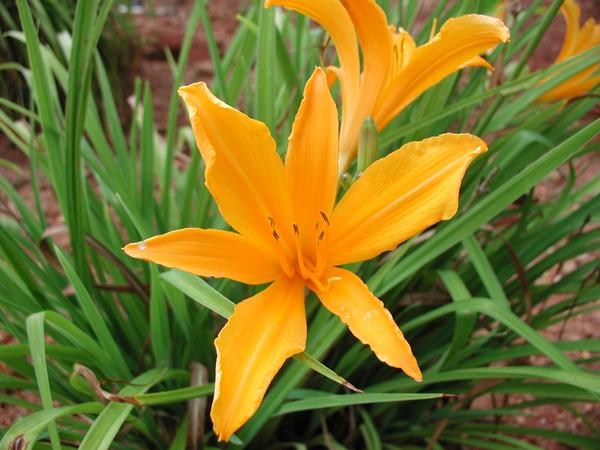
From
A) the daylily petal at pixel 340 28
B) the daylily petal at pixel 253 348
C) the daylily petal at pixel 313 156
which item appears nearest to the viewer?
the daylily petal at pixel 253 348

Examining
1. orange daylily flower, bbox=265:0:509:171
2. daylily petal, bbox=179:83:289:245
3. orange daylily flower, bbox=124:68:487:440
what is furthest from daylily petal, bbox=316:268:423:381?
orange daylily flower, bbox=265:0:509:171

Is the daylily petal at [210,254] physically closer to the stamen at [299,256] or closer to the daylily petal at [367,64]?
the stamen at [299,256]

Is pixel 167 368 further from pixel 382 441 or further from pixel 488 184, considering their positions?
pixel 488 184

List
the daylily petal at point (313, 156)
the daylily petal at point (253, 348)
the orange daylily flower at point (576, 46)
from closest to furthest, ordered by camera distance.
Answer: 1. the daylily petal at point (253, 348)
2. the daylily petal at point (313, 156)
3. the orange daylily flower at point (576, 46)

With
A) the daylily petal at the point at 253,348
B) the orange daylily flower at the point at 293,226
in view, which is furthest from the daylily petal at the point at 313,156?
the daylily petal at the point at 253,348

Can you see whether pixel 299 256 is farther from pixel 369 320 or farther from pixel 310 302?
pixel 310 302

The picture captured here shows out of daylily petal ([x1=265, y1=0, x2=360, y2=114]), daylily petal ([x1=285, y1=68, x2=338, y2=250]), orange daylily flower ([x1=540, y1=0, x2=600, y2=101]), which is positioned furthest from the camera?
orange daylily flower ([x1=540, y1=0, x2=600, y2=101])

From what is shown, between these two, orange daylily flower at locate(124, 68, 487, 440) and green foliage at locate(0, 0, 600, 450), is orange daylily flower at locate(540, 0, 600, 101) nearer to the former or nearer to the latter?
green foliage at locate(0, 0, 600, 450)

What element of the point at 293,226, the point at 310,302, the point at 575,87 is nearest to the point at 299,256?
the point at 293,226

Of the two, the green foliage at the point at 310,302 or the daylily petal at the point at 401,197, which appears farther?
the green foliage at the point at 310,302
